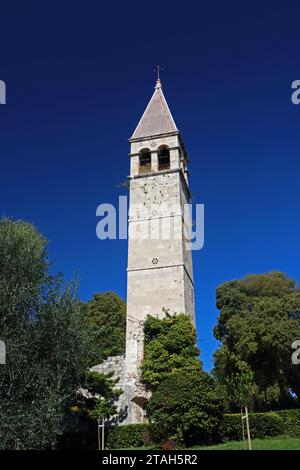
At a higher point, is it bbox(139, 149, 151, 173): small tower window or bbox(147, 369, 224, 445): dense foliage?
bbox(139, 149, 151, 173): small tower window

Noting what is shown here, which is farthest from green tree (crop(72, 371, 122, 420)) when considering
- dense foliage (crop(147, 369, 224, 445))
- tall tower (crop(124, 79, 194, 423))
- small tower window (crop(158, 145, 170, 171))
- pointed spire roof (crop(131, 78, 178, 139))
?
pointed spire roof (crop(131, 78, 178, 139))

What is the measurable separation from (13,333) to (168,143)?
57.0 feet

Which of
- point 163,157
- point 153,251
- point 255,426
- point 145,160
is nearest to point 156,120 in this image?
point 163,157

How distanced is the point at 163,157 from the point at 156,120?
3.15m

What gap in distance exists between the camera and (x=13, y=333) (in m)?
14.3

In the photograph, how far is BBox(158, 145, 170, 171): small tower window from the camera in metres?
27.9

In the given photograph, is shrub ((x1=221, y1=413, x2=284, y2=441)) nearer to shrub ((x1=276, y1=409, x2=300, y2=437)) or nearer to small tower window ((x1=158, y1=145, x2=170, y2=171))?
shrub ((x1=276, y1=409, x2=300, y2=437))

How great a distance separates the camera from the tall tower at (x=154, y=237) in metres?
23.2

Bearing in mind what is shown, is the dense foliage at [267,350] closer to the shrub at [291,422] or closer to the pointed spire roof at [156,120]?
the shrub at [291,422]

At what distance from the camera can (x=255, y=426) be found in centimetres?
1812

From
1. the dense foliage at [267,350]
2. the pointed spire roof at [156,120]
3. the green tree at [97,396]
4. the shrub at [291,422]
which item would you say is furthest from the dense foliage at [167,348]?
the pointed spire roof at [156,120]

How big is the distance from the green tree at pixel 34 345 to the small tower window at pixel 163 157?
12.5 metres

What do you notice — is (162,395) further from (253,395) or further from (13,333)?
(253,395)

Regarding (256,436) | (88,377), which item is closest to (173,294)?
(88,377)
